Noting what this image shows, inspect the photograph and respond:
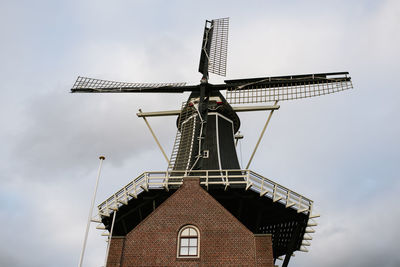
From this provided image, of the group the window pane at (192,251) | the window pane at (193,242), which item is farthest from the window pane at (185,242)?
the window pane at (192,251)

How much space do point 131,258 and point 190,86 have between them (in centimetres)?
1206

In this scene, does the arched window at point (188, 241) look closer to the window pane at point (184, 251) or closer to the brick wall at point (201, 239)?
the window pane at point (184, 251)

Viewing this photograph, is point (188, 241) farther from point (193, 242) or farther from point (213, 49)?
point (213, 49)

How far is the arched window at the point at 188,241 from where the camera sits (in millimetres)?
15812

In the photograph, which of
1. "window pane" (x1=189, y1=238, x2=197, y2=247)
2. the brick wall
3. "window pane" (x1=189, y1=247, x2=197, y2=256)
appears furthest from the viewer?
"window pane" (x1=189, y1=238, x2=197, y2=247)

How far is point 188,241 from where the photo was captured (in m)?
16.1

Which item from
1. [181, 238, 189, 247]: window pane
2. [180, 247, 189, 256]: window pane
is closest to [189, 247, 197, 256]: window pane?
[180, 247, 189, 256]: window pane

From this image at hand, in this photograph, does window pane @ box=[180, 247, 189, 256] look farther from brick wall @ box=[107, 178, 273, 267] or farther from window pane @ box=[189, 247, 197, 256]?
brick wall @ box=[107, 178, 273, 267]

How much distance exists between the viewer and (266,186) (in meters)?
16.8

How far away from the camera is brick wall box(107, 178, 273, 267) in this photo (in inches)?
607

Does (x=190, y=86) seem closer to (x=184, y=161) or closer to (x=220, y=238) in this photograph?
(x=184, y=161)

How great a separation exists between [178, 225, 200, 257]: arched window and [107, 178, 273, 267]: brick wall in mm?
225

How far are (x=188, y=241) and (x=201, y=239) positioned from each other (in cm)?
62

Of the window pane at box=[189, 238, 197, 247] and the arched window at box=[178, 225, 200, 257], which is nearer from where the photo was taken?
the arched window at box=[178, 225, 200, 257]
